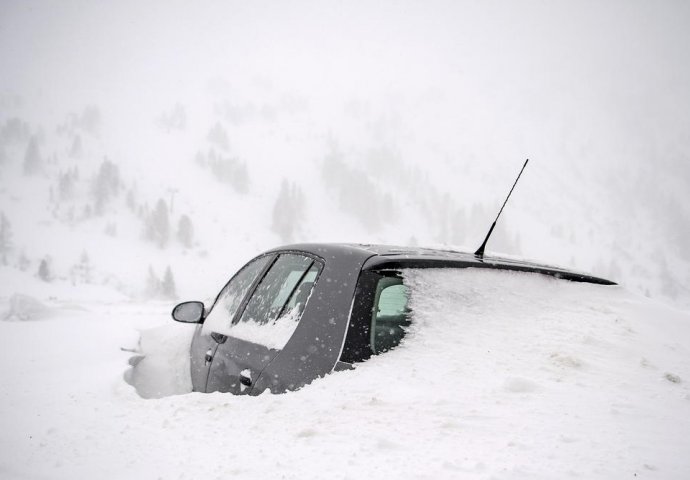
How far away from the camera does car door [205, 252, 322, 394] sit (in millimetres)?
2307

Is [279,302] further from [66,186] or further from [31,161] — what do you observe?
[31,161]

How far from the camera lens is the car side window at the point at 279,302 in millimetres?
2312

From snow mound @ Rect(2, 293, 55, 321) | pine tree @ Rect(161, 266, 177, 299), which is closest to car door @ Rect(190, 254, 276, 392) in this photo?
snow mound @ Rect(2, 293, 55, 321)

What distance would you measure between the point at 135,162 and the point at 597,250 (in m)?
174

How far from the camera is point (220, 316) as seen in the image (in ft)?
10.8

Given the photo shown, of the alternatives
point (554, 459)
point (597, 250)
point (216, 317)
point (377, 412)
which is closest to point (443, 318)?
point (377, 412)

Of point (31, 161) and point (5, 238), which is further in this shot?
point (31, 161)

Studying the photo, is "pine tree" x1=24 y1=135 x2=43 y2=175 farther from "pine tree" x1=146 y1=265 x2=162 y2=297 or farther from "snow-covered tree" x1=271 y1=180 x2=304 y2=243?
"pine tree" x1=146 y1=265 x2=162 y2=297

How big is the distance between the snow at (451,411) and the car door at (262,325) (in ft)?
0.92

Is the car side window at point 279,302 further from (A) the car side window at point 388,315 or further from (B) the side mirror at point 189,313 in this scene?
(B) the side mirror at point 189,313

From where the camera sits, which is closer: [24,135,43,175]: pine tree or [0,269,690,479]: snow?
[0,269,690,479]: snow

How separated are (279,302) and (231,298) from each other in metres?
0.93

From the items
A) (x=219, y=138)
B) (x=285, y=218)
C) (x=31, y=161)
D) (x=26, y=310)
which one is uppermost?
(x=219, y=138)

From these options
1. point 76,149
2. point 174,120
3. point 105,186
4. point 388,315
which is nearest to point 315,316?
point 388,315
